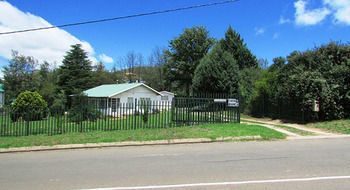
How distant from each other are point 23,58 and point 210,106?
32972 mm

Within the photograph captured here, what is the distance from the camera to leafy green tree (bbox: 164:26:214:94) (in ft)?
143

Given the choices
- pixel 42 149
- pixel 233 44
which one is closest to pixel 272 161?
pixel 42 149

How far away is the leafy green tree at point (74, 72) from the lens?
39.2 meters

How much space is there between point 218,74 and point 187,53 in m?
19.3

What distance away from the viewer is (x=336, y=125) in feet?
41.8

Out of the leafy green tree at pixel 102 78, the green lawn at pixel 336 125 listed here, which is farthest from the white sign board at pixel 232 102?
the leafy green tree at pixel 102 78

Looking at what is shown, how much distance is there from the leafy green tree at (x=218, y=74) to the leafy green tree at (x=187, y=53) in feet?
52.0

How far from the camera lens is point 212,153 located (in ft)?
22.9

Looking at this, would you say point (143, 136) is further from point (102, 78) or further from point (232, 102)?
point (102, 78)

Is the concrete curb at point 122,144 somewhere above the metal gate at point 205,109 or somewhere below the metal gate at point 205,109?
below

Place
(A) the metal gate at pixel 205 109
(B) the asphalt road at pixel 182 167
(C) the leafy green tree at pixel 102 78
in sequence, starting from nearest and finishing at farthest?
1. (B) the asphalt road at pixel 182 167
2. (A) the metal gate at pixel 205 109
3. (C) the leafy green tree at pixel 102 78

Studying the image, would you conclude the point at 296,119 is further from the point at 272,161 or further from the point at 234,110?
the point at 272,161

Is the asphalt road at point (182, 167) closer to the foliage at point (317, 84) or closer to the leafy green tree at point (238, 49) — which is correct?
the foliage at point (317, 84)

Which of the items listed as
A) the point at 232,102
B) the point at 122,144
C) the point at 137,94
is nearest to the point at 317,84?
the point at 232,102
